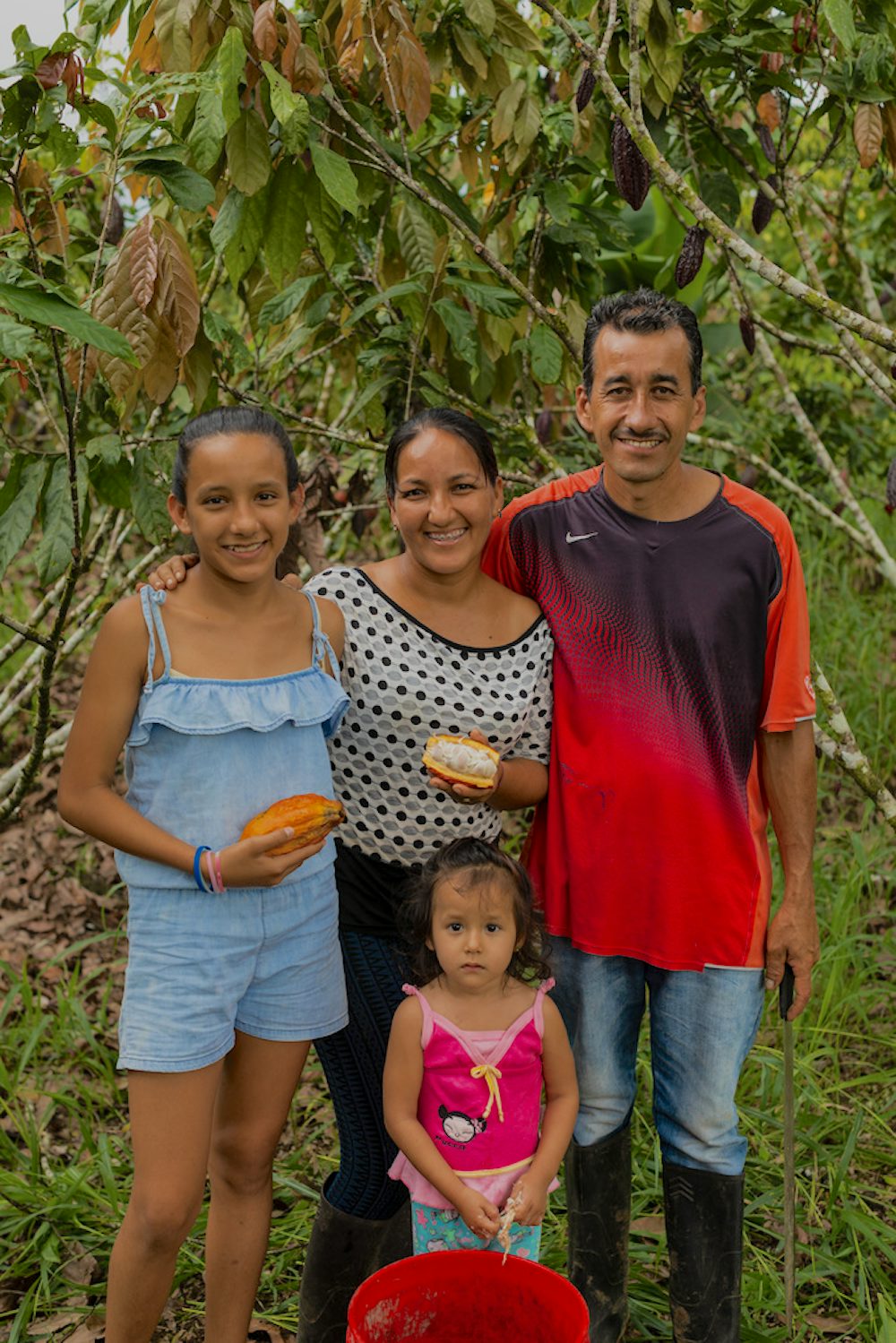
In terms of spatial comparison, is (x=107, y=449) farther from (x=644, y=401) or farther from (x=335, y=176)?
(x=644, y=401)

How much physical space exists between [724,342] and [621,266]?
645mm

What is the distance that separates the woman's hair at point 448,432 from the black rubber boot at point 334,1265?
114 centimetres

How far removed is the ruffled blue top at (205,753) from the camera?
6.05 ft

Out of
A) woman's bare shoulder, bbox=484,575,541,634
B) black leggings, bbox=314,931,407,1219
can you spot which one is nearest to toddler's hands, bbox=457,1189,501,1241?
black leggings, bbox=314,931,407,1219

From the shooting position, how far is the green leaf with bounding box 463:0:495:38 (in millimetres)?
2338

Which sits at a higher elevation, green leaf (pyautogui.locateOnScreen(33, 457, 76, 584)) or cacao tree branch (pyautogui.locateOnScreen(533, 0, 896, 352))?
cacao tree branch (pyautogui.locateOnScreen(533, 0, 896, 352))

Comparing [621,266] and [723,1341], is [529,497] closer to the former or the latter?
[723,1341]

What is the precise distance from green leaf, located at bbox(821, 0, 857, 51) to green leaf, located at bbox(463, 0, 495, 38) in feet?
1.93

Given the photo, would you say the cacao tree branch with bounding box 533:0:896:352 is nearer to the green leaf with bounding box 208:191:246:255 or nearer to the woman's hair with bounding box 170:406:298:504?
the green leaf with bounding box 208:191:246:255

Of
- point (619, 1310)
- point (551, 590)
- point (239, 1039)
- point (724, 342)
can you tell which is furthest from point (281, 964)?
point (724, 342)

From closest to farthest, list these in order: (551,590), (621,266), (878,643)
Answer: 1. (551,590)
2. (621,266)
3. (878,643)

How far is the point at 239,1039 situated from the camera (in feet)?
6.40

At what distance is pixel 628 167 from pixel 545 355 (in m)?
0.39

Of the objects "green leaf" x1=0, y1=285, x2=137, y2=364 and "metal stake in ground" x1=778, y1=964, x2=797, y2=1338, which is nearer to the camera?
"green leaf" x1=0, y1=285, x2=137, y2=364
